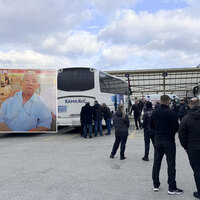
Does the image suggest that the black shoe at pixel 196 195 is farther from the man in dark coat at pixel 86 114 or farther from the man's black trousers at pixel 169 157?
the man in dark coat at pixel 86 114

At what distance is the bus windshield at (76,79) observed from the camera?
1376cm

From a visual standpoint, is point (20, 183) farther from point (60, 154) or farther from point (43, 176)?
point (60, 154)

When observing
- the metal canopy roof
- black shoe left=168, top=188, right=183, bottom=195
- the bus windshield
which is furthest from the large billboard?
the metal canopy roof

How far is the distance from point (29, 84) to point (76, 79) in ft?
8.24

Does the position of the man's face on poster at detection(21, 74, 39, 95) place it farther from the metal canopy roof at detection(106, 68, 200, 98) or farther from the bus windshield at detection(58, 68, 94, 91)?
the metal canopy roof at detection(106, 68, 200, 98)

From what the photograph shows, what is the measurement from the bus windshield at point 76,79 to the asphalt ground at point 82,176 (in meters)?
5.18

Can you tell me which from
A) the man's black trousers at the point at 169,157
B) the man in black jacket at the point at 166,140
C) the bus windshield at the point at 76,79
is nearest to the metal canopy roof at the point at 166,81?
the bus windshield at the point at 76,79

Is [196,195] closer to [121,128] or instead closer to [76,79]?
[121,128]

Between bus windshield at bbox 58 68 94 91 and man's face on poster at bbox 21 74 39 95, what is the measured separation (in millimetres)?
1632

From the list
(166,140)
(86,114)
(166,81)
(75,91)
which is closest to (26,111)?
(75,91)

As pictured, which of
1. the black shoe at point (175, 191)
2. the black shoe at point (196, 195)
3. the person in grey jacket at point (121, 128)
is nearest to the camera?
the black shoe at point (196, 195)

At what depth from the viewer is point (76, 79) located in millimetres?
13828

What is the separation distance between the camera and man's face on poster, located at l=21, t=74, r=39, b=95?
40.7 ft

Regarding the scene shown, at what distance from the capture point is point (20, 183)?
5523 millimetres
